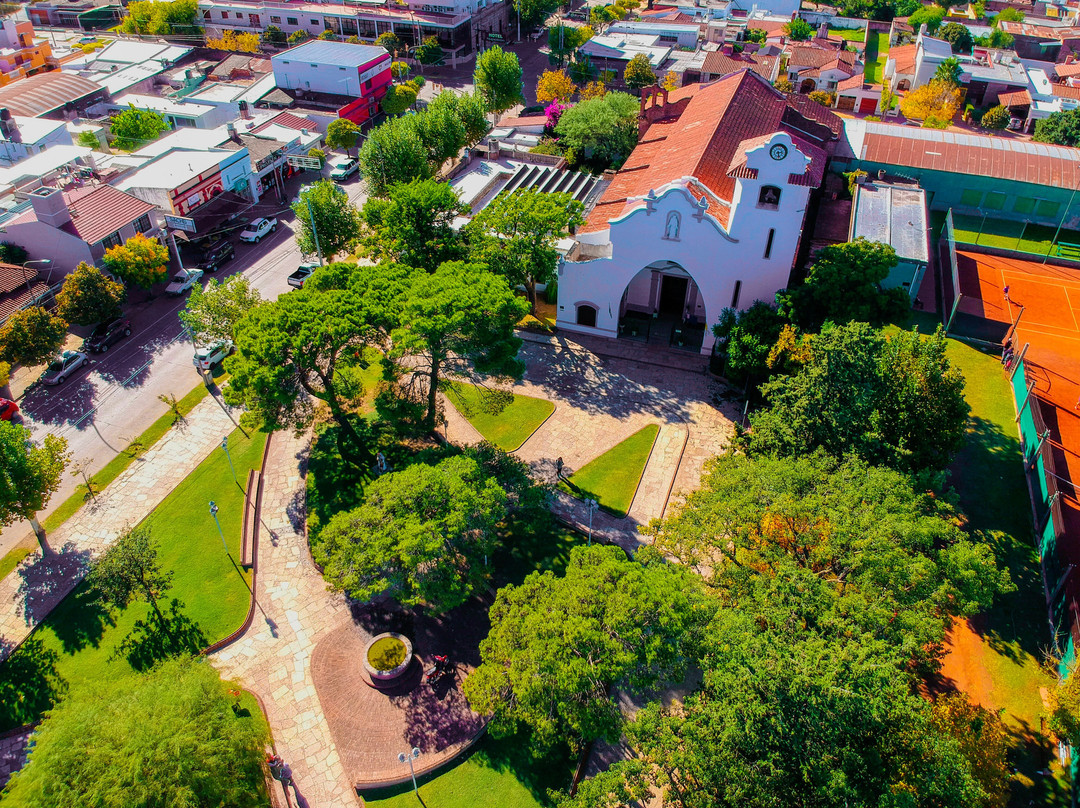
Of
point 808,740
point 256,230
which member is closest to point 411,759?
point 808,740

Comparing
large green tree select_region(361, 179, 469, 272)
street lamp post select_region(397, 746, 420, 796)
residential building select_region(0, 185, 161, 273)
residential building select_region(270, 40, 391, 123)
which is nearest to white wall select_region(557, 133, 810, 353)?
large green tree select_region(361, 179, 469, 272)

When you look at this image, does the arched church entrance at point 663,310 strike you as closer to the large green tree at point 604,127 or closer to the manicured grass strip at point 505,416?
the manicured grass strip at point 505,416

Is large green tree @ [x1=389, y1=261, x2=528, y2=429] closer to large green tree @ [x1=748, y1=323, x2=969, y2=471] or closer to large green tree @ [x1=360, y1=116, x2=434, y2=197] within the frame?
large green tree @ [x1=748, y1=323, x2=969, y2=471]

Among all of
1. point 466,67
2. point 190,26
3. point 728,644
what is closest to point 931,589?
point 728,644

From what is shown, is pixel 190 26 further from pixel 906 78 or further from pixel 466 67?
pixel 906 78

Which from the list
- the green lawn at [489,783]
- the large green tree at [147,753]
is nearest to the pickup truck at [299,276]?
the large green tree at [147,753]
